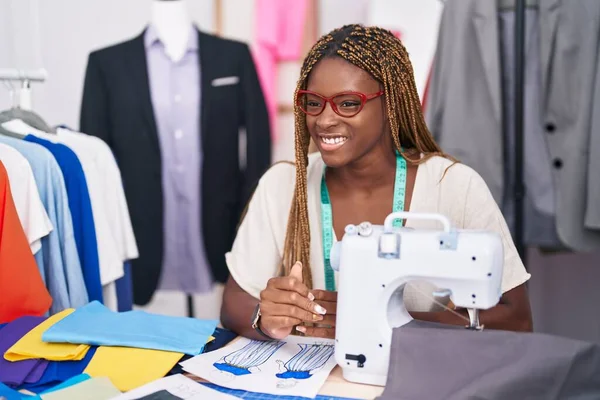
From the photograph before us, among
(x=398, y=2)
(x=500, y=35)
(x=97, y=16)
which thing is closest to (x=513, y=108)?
(x=500, y=35)

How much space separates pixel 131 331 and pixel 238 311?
0.90 ft

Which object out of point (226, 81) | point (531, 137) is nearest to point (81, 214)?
point (226, 81)

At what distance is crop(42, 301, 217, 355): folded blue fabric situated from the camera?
1320 mm

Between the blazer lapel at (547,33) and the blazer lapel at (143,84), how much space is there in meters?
1.65

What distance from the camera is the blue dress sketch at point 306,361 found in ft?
4.08

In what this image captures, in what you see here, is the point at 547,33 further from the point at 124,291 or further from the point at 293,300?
the point at 124,291

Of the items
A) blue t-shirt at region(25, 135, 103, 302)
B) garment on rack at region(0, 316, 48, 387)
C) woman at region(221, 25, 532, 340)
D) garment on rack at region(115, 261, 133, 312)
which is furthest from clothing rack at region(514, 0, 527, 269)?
garment on rack at region(0, 316, 48, 387)

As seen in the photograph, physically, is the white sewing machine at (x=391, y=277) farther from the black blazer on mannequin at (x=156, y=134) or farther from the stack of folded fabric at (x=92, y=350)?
the black blazer on mannequin at (x=156, y=134)

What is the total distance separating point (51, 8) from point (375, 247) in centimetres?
245

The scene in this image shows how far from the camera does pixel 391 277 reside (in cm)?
119

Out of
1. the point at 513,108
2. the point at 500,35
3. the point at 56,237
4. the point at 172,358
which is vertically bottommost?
the point at 172,358

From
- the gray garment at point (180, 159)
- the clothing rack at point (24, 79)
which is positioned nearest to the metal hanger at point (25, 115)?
the clothing rack at point (24, 79)

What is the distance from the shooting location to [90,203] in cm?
194

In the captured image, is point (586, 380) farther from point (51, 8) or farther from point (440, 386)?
point (51, 8)
